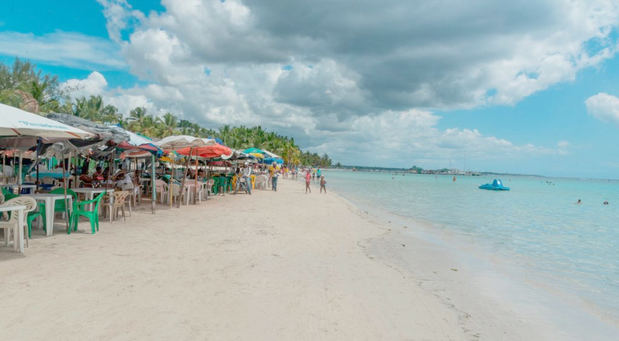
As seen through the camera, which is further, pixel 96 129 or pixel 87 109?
pixel 87 109

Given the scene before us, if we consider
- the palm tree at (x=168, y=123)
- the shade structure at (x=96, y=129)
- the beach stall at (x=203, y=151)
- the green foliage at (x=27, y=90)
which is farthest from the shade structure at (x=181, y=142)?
the palm tree at (x=168, y=123)

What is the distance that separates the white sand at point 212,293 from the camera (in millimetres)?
3229

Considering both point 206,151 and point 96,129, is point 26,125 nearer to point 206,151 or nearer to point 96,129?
point 96,129

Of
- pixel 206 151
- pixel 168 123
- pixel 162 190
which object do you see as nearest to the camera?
pixel 162 190

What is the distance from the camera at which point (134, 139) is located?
9898 mm

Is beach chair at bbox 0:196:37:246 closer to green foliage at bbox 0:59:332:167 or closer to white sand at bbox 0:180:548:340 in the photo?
white sand at bbox 0:180:548:340

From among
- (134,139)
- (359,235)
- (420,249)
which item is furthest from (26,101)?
(420,249)

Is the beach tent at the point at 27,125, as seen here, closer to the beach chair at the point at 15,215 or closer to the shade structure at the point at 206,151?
the beach chair at the point at 15,215

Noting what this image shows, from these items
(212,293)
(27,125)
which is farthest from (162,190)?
(212,293)

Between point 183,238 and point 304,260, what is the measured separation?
2.65 metres

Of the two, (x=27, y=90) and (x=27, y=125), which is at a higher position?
(x=27, y=90)

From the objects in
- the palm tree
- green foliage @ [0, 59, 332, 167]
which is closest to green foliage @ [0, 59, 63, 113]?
green foliage @ [0, 59, 332, 167]

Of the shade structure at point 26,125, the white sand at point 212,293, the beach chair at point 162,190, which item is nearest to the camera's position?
the white sand at point 212,293

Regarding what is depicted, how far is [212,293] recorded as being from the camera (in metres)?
4.09
